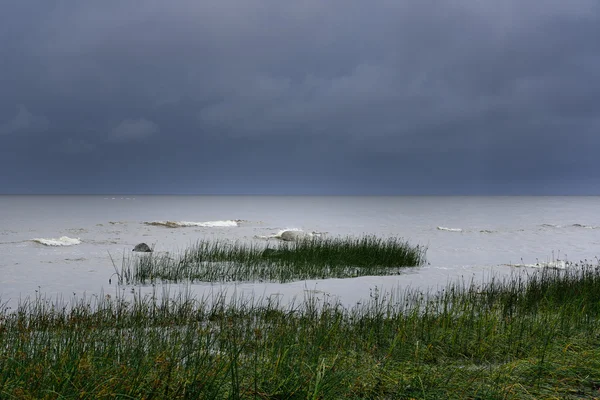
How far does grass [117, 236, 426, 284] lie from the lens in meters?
12.3

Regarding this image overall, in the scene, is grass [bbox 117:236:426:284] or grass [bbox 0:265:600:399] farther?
grass [bbox 117:236:426:284]

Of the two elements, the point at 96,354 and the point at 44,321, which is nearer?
the point at 96,354

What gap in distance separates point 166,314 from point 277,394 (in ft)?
13.3

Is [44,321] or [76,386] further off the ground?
[76,386]

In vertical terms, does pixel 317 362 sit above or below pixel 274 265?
above

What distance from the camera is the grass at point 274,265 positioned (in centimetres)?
1234

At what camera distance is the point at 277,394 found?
3.75 m

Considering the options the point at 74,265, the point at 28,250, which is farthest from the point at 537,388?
the point at 28,250

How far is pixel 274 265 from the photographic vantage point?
541 inches

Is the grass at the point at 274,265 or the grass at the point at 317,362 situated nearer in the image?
the grass at the point at 317,362

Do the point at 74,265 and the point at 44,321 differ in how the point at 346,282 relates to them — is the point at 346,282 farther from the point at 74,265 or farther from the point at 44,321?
the point at 74,265

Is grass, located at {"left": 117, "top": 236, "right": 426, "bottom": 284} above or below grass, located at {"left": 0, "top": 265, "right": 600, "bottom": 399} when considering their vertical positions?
below

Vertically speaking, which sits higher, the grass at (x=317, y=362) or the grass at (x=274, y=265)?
the grass at (x=317, y=362)

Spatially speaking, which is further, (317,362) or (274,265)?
(274,265)
